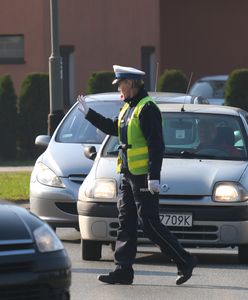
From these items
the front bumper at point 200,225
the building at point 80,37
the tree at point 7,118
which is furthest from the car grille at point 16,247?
the building at point 80,37

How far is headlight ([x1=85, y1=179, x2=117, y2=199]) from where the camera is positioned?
1075cm

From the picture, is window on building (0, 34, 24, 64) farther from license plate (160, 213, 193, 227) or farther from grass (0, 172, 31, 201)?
license plate (160, 213, 193, 227)

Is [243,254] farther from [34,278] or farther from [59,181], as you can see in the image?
[34,278]

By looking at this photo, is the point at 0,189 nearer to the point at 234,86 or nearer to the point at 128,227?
the point at 128,227

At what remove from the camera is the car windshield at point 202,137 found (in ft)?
37.6

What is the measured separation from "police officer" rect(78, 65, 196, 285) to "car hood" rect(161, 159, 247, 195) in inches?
38.1

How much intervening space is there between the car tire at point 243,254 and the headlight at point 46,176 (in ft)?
7.78

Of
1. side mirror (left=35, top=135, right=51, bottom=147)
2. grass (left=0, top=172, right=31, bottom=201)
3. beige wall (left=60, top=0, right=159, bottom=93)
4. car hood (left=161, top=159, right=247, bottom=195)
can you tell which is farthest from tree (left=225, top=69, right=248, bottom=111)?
car hood (left=161, top=159, right=247, bottom=195)

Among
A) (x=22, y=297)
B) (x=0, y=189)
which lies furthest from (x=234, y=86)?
(x=22, y=297)

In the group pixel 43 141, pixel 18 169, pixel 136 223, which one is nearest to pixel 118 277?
pixel 136 223

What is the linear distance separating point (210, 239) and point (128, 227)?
1.18m

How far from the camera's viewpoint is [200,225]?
10.6 meters

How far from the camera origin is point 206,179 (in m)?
10.8

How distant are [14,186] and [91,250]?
25.3 feet
